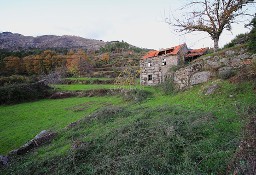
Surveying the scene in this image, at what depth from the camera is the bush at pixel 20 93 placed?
78.6 feet

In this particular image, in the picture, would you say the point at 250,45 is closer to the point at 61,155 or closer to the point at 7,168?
the point at 61,155

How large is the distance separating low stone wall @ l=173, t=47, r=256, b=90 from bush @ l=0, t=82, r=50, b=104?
2033 centimetres

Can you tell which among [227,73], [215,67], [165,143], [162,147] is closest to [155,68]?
[215,67]

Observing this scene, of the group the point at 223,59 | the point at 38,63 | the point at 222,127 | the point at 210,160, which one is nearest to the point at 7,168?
the point at 210,160

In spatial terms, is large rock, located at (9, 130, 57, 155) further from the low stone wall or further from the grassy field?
the low stone wall

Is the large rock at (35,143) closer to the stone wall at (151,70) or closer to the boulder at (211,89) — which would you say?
the boulder at (211,89)

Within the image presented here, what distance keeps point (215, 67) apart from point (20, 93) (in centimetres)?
2414

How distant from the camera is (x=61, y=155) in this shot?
689 cm

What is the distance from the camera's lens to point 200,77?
46.3 feet

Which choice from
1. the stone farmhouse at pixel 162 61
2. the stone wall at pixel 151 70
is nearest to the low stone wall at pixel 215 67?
the stone farmhouse at pixel 162 61

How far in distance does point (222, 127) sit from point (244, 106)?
224 centimetres

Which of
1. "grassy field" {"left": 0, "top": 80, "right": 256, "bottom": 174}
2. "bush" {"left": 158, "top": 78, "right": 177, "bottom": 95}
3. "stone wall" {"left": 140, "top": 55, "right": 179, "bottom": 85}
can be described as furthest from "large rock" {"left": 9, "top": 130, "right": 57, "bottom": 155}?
"stone wall" {"left": 140, "top": 55, "right": 179, "bottom": 85}

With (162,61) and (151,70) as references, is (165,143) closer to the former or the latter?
(162,61)

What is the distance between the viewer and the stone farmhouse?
2355 cm
